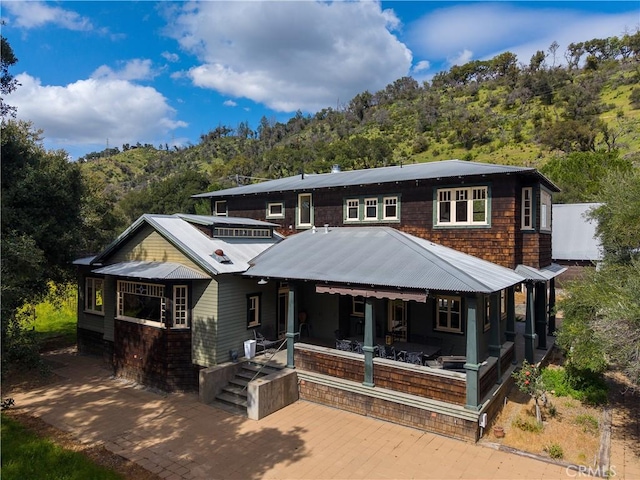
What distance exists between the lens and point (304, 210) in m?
18.0

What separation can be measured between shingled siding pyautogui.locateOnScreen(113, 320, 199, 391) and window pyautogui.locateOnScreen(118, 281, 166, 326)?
418 millimetres

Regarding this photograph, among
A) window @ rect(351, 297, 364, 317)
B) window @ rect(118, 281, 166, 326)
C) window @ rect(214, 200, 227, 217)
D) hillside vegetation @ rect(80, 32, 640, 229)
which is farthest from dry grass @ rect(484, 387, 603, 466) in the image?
hillside vegetation @ rect(80, 32, 640, 229)

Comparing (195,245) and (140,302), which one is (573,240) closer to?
(195,245)

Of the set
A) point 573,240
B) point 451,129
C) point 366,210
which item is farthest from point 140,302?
point 451,129

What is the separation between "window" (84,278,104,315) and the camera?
54.0ft

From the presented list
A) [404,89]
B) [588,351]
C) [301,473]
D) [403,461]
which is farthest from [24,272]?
[404,89]

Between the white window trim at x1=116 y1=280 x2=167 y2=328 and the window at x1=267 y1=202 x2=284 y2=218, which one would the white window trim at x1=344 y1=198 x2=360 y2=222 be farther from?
the white window trim at x1=116 y1=280 x2=167 y2=328

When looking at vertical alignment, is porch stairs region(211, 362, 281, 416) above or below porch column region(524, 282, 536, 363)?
below

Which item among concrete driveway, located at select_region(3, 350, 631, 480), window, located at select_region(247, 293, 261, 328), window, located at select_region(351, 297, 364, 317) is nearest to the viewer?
concrete driveway, located at select_region(3, 350, 631, 480)

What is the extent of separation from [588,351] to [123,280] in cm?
1437

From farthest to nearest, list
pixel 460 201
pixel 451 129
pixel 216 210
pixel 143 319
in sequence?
1. pixel 451 129
2. pixel 216 210
3. pixel 460 201
4. pixel 143 319

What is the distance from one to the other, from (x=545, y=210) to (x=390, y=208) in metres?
5.74

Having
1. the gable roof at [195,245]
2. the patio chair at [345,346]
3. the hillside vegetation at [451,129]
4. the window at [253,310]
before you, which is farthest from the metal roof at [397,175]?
the hillside vegetation at [451,129]

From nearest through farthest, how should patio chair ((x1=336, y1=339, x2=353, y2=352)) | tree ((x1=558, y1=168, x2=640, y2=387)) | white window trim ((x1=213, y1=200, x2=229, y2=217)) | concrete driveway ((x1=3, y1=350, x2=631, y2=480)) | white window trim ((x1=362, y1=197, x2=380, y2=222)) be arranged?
tree ((x1=558, y1=168, x2=640, y2=387)) < concrete driveway ((x1=3, y1=350, x2=631, y2=480)) < patio chair ((x1=336, y1=339, x2=353, y2=352)) < white window trim ((x1=362, y1=197, x2=380, y2=222)) < white window trim ((x1=213, y1=200, x2=229, y2=217))
